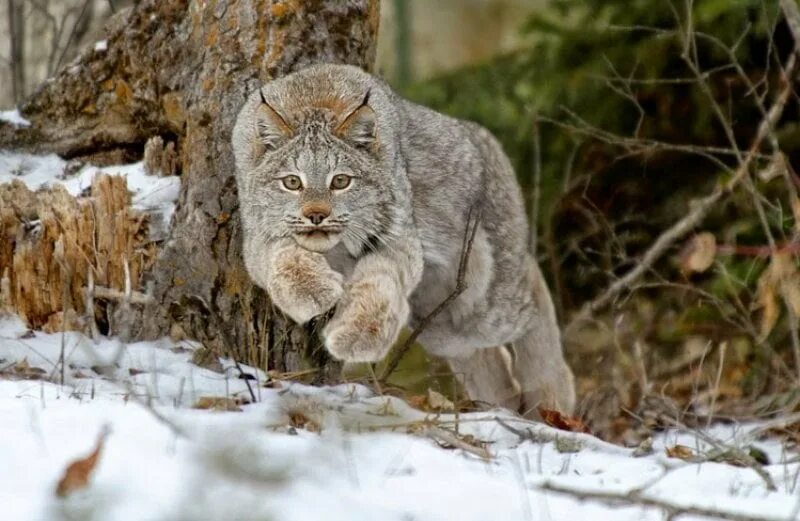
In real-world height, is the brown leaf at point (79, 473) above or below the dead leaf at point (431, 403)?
above

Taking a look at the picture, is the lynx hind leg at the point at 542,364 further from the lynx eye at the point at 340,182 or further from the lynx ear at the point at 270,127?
the lynx ear at the point at 270,127

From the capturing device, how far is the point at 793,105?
7.17m

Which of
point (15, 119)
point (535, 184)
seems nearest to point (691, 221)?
point (535, 184)

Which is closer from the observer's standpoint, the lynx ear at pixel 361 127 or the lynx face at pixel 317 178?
the lynx face at pixel 317 178

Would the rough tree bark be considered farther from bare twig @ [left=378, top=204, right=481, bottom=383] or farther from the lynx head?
bare twig @ [left=378, top=204, right=481, bottom=383]

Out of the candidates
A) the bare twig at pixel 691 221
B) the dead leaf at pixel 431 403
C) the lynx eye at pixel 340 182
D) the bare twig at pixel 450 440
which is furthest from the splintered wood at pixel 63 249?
the bare twig at pixel 691 221

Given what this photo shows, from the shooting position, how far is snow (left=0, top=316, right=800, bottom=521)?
2793 mm

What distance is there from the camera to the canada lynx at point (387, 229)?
435 cm

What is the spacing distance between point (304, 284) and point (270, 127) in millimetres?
669

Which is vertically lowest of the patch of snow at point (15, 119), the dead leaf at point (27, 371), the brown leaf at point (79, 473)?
the dead leaf at point (27, 371)

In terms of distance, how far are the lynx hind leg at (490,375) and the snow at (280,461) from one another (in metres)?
1.28

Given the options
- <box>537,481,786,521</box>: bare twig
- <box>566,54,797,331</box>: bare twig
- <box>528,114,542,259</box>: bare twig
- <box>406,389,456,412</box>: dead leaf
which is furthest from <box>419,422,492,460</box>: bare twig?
<box>528,114,542,259</box>: bare twig

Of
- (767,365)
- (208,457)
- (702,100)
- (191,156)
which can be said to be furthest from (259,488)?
(702,100)

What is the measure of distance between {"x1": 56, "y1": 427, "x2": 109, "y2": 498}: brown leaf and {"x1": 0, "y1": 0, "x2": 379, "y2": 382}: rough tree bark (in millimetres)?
1580
